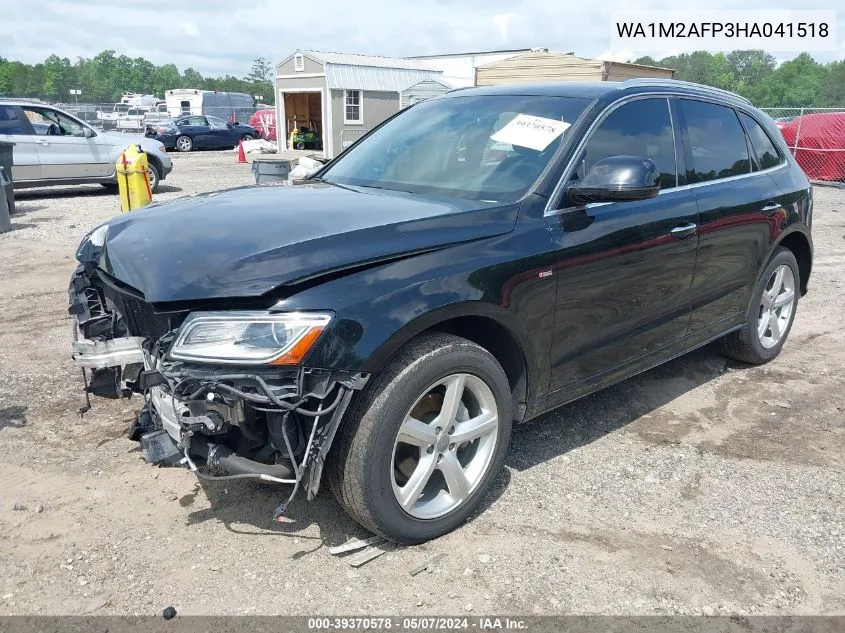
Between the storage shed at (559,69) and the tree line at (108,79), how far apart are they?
89.8 meters

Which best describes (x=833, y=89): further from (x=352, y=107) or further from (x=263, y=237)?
(x=263, y=237)

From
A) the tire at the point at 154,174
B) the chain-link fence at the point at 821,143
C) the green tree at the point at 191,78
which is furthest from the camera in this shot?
the green tree at the point at 191,78

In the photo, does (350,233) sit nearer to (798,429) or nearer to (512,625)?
(512,625)

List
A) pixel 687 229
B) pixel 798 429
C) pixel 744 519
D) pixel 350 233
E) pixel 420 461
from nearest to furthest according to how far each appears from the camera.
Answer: pixel 350 233 < pixel 420 461 < pixel 744 519 < pixel 687 229 < pixel 798 429

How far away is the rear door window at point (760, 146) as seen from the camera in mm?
4758

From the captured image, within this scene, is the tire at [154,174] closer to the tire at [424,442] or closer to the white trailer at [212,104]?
the tire at [424,442]

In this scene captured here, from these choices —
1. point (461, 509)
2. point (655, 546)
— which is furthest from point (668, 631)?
point (461, 509)

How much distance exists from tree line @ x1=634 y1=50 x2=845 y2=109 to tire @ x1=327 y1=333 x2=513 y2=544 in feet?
249

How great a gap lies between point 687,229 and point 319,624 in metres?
2.77

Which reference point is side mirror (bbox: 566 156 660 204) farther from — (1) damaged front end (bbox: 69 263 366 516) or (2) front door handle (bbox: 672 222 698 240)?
(1) damaged front end (bbox: 69 263 366 516)

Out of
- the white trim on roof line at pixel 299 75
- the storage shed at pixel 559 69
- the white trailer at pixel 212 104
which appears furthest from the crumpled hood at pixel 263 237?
the white trailer at pixel 212 104

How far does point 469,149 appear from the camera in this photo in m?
3.70

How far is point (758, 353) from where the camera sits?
16.8ft

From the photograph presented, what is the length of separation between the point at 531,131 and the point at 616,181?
57cm
